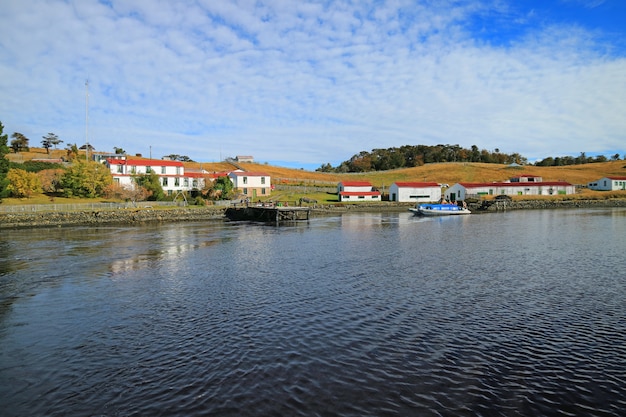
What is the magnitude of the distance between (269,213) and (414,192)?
164 feet

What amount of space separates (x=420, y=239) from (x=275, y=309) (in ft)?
95.9

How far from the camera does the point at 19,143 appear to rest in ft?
422

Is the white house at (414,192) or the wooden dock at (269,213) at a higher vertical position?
the white house at (414,192)

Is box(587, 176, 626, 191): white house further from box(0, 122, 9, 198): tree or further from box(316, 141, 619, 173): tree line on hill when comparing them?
box(0, 122, 9, 198): tree

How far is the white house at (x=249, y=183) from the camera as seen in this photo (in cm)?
10406

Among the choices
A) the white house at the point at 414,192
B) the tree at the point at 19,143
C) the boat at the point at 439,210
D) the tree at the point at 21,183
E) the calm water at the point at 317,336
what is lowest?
the calm water at the point at 317,336

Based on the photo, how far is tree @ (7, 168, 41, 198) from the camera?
247ft

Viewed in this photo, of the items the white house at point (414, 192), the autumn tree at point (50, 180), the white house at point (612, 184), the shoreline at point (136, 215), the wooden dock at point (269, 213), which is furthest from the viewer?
the white house at point (612, 184)

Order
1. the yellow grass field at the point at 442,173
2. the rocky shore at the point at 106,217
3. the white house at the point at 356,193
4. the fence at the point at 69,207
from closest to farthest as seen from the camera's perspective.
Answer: the rocky shore at the point at 106,217
the fence at the point at 69,207
the white house at the point at 356,193
the yellow grass field at the point at 442,173

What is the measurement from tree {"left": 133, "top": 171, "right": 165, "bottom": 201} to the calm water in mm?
56274

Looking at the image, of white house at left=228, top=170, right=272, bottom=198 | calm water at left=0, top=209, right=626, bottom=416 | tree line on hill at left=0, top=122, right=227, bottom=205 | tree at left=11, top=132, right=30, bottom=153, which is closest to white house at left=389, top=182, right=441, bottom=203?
white house at left=228, top=170, right=272, bottom=198

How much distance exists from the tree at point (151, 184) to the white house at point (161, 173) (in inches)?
65.9

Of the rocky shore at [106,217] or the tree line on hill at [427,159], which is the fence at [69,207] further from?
the tree line on hill at [427,159]

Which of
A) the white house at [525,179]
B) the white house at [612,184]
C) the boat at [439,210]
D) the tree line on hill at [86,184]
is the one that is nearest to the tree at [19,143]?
the tree line on hill at [86,184]
